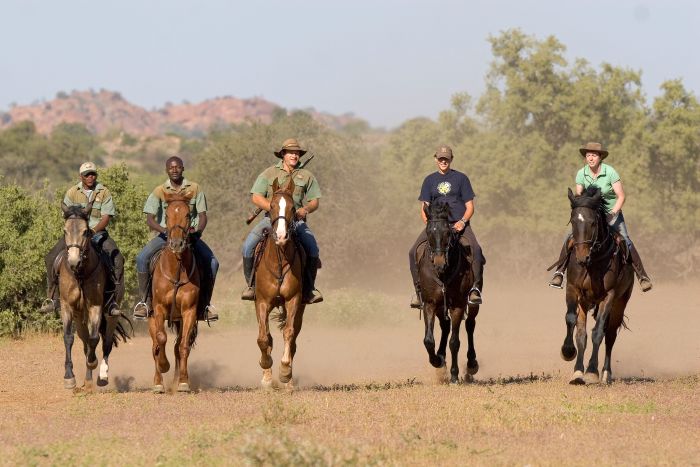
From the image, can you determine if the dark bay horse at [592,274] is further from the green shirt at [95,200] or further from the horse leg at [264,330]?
the green shirt at [95,200]

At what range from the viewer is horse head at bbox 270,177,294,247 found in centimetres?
1634

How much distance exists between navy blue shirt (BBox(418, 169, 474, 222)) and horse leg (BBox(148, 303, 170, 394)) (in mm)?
4378

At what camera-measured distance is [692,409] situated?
15.1 meters

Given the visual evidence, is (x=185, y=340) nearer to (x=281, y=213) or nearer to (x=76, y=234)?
(x=76, y=234)

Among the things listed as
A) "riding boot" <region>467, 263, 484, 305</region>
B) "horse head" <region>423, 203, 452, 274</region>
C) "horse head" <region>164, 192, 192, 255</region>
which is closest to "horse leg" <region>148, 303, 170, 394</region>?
"horse head" <region>164, 192, 192, 255</region>

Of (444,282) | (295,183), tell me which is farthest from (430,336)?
(295,183)

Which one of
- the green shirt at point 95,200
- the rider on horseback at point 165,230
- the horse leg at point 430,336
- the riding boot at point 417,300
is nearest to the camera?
the rider on horseback at point 165,230

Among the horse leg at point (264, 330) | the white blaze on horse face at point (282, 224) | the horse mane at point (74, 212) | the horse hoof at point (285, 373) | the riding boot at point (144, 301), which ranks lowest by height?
the horse hoof at point (285, 373)

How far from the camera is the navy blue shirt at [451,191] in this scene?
722 inches

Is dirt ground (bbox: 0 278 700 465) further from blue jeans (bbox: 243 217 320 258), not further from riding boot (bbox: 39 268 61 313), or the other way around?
blue jeans (bbox: 243 217 320 258)

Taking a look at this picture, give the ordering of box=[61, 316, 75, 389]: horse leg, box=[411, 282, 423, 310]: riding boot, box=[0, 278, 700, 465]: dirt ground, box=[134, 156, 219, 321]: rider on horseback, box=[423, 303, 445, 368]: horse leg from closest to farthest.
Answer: box=[0, 278, 700, 465]: dirt ground
box=[134, 156, 219, 321]: rider on horseback
box=[423, 303, 445, 368]: horse leg
box=[61, 316, 75, 389]: horse leg
box=[411, 282, 423, 310]: riding boot

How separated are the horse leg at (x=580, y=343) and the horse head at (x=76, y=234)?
7.59 meters

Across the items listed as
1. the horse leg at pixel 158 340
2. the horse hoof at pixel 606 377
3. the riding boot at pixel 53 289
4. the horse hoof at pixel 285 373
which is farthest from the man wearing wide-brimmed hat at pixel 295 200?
the horse hoof at pixel 606 377

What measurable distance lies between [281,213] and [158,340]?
284cm
